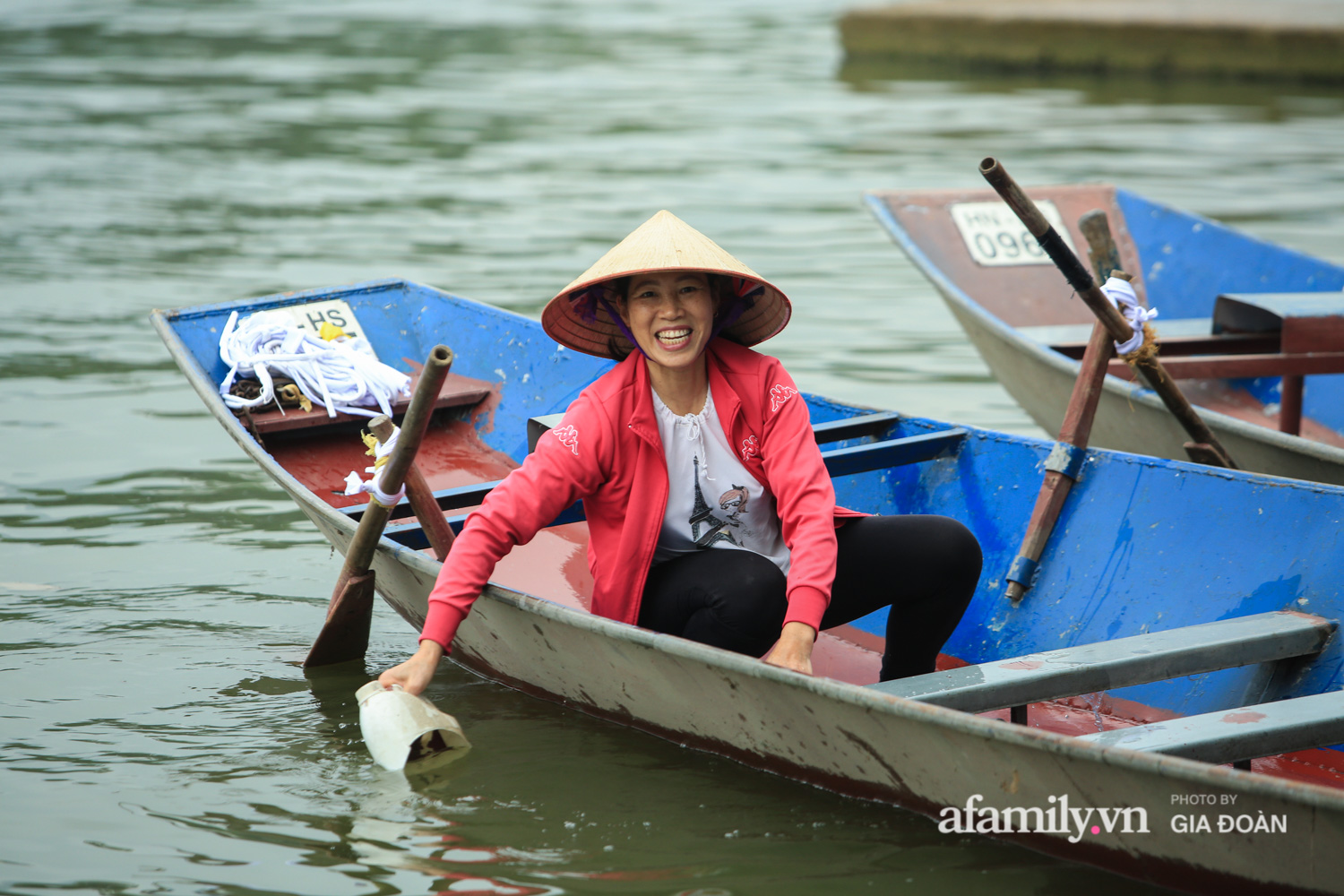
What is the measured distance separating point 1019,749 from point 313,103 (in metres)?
14.3

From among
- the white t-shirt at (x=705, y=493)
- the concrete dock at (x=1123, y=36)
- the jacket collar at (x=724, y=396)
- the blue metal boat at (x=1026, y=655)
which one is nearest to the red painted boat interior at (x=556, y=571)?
the blue metal boat at (x=1026, y=655)

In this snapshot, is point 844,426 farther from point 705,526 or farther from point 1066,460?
point 705,526

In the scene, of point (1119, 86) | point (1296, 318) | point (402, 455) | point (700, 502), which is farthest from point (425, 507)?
point (1119, 86)

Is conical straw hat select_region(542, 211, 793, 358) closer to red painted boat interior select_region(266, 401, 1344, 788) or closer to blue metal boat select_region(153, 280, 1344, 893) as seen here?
blue metal boat select_region(153, 280, 1344, 893)

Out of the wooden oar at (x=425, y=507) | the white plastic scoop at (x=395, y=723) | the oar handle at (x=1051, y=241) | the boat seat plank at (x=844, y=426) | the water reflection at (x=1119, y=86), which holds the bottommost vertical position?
the white plastic scoop at (x=395, y=723)

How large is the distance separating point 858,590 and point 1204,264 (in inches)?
141

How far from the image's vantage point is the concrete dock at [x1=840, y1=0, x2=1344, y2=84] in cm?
1534

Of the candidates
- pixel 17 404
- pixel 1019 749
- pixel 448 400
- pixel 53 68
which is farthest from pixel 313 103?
pixel 1019 749

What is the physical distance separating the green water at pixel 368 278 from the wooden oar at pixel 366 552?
5.1 inches

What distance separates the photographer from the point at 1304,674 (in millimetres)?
3117

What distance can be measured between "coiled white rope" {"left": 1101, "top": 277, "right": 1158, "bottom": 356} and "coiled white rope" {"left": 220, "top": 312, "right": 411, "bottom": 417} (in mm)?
2207

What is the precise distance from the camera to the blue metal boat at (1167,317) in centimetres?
451

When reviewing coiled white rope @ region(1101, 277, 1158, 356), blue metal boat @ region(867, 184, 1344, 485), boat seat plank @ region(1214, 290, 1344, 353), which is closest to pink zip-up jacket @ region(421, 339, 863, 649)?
coiled white rope @ region(1101, 277, 1158, 356)

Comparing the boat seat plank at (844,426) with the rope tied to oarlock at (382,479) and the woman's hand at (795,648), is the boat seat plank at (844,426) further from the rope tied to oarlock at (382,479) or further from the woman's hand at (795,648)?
the woman's hand at (795,648)
